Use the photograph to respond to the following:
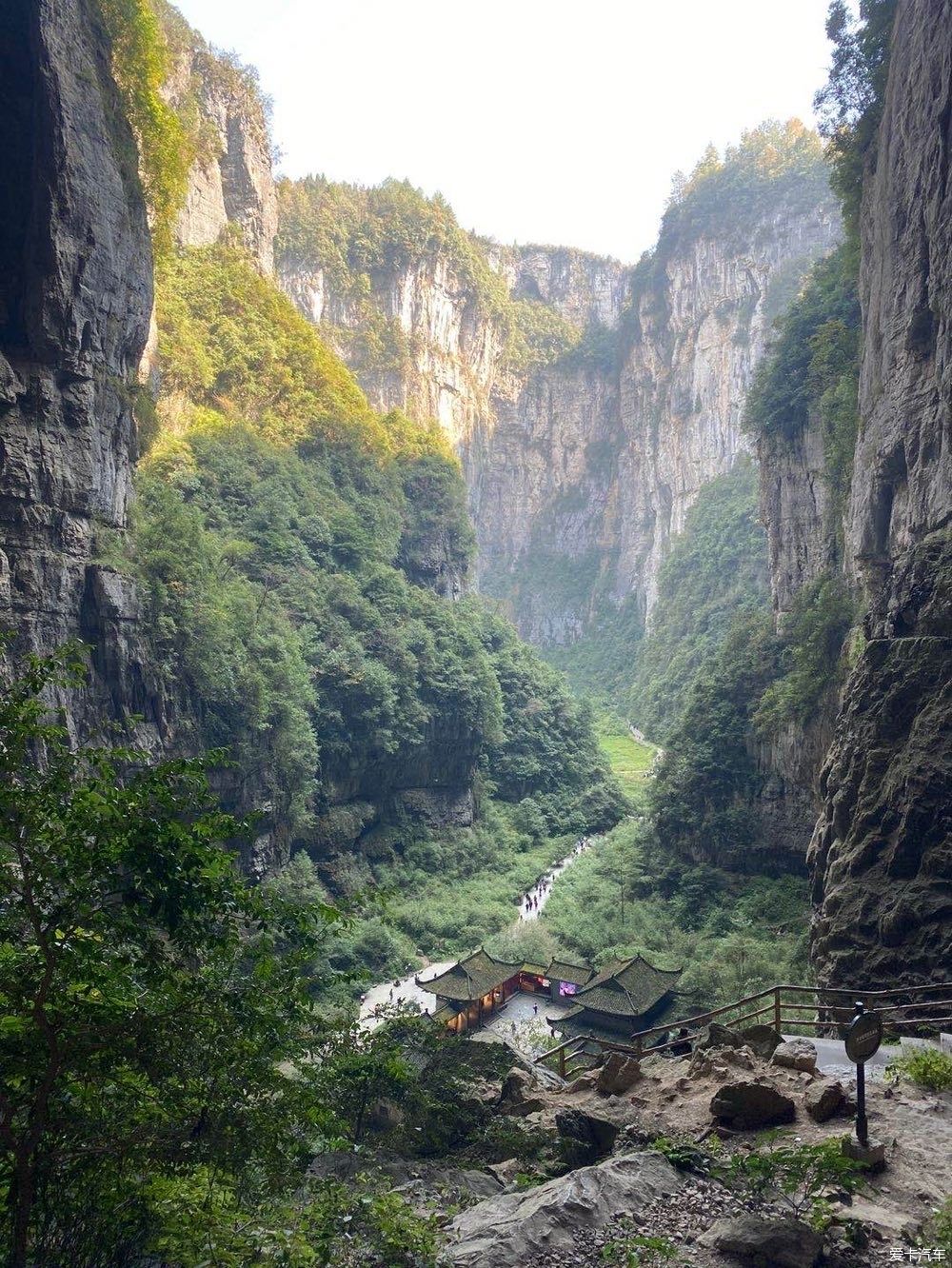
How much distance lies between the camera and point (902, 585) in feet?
47.1

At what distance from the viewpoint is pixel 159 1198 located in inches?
186

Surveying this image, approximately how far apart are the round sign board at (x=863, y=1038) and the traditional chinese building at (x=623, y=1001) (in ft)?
50.1

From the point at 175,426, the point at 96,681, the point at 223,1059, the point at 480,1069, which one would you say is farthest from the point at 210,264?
the point at 223,1059

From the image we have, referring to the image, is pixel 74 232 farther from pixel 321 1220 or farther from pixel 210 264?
pixel 210 264

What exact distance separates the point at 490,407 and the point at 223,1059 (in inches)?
3534

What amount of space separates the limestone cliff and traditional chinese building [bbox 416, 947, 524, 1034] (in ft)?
154

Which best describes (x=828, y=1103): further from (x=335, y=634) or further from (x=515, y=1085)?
(x=335, y=634)

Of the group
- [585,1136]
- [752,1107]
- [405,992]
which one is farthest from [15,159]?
[405,992]

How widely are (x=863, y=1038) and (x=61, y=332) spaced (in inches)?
736

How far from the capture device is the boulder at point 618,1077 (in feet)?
31.4

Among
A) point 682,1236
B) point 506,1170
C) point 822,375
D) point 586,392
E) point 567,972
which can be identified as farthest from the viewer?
point 586,392

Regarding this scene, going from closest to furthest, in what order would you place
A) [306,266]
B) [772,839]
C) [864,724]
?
[864,724] → [772,839] → [306,266]

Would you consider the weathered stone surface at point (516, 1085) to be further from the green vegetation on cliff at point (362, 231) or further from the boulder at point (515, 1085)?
the green vegetation on cliff at point (362, 231)

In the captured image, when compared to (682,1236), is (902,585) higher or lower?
higher
